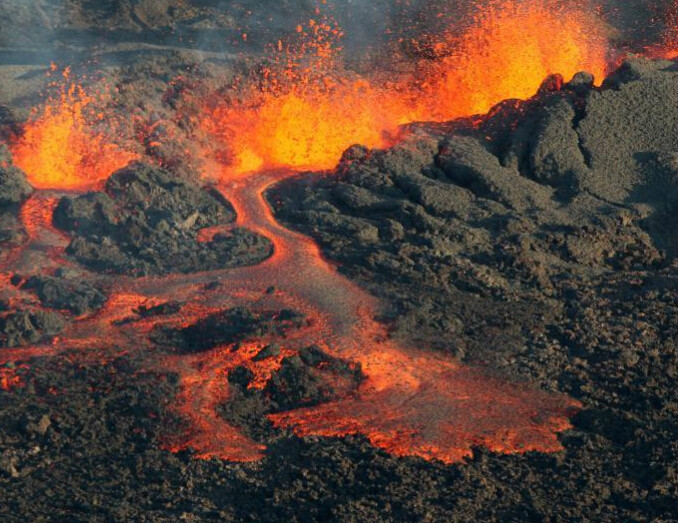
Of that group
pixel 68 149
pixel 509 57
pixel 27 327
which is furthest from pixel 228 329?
pixel 509 57

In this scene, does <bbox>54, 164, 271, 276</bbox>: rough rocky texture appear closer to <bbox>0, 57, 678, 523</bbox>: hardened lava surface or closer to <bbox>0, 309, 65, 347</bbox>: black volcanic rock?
<bbox>0, 57, 678, 523</bbox>: hardened lava surface

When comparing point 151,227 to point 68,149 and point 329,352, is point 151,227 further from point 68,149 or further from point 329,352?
point 329,352

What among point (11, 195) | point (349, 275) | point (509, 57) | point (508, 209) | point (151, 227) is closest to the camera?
point (349, 275)

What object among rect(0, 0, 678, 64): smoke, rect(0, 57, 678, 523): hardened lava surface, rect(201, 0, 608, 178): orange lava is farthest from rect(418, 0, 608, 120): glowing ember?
rect(0, 57, 678, 523): hardened lava surface

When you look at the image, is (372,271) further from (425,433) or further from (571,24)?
(571,24)

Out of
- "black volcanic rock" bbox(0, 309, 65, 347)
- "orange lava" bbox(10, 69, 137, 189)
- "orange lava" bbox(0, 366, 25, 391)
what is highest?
"orange lava" bbox(10, 69, 137, 189)

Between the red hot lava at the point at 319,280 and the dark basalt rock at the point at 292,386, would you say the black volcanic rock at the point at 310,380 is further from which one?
the red hot lava at the point at 319,280
